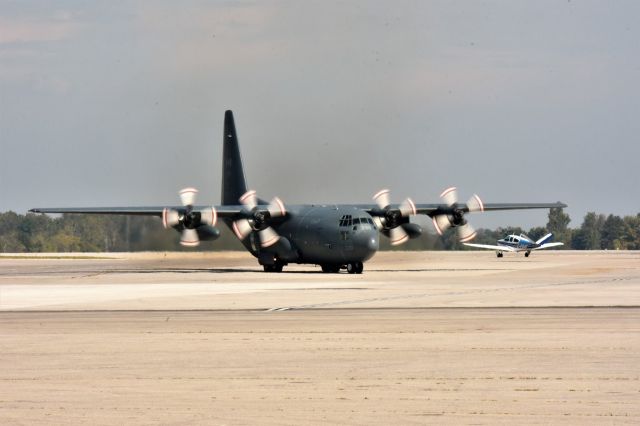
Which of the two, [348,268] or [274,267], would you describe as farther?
[274,267]

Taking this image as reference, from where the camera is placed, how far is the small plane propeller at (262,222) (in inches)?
2469

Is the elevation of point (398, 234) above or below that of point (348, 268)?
above

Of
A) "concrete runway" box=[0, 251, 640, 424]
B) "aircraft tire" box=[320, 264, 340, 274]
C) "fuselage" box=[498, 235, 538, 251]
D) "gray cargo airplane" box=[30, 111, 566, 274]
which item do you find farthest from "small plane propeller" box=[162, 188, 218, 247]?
"fuselage" box=[498, 235, 538, 251]

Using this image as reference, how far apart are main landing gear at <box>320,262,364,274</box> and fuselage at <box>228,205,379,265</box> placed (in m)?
0.51

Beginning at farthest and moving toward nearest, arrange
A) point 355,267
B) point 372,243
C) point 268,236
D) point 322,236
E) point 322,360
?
1. point 268,236
2. point 355,267
3. point 322,236
4. point 372,243
5. point 322,360

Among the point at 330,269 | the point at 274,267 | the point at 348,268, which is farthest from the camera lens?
the point at 274,267

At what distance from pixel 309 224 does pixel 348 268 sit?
330cm

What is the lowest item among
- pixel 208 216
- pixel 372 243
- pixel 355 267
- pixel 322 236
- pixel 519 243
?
pixel 355 267

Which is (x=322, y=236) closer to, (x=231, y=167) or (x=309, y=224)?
(x=309, y=224)

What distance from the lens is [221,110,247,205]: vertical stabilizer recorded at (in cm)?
7081

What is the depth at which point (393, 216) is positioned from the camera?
64.6m

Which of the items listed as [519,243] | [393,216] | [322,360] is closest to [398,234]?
[393,216]

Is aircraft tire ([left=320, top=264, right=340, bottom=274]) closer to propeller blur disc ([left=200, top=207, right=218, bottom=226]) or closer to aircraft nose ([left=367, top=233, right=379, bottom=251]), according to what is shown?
aircraft nose ([left=367, top=233, right=379, bottom=251])

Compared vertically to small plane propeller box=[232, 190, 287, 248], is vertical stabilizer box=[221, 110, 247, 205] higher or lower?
higher
